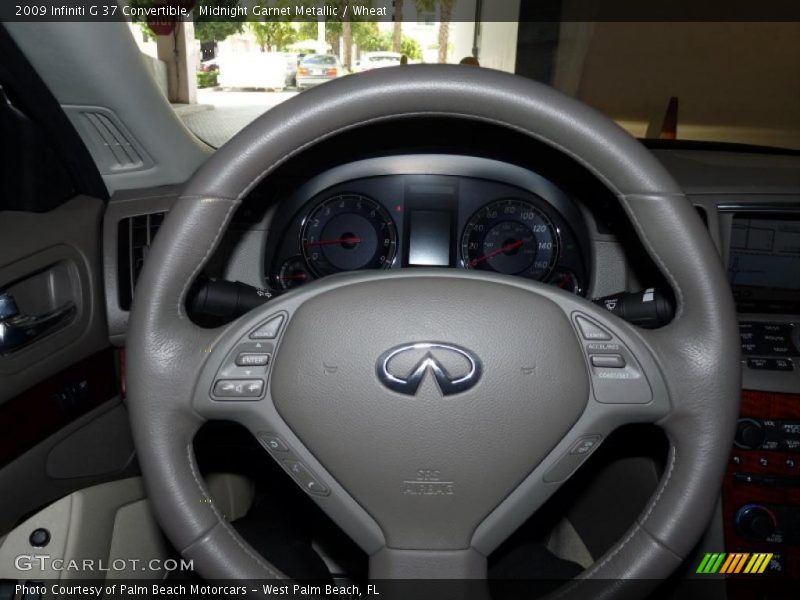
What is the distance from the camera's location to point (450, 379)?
99 centimetres

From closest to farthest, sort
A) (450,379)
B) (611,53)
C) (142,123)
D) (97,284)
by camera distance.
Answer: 1. (450,379)
2. (97,284)
3. (142,123)
4. (611,53)

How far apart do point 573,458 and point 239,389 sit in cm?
46

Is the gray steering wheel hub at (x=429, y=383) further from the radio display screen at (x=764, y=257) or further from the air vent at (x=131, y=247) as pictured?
the radio display screen at (x=764, y=257)

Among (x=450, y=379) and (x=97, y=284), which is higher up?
(x=450, y=379)

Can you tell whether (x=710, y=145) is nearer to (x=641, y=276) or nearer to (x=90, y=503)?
(x=641, y=276)

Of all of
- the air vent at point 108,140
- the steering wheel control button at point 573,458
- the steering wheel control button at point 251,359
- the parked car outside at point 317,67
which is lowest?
the steering wheel control button at point 573,458

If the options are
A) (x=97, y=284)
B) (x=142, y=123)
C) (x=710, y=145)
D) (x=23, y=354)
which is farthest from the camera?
(x=710, y=145)

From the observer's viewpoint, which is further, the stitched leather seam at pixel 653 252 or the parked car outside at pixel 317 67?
the parked car outside at pixel 317 67

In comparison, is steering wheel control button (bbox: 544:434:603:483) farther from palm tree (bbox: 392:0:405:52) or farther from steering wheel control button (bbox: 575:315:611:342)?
palm tree (bbox: 392:0:405:52)

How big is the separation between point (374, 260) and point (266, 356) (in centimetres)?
77

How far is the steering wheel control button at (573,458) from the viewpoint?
1036 mm

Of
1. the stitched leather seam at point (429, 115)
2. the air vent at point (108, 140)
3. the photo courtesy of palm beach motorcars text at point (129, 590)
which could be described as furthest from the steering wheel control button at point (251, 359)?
the air vent at point (108, 140)

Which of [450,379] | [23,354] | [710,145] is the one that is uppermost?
[710,145]

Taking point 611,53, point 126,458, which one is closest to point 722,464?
point 126,458
